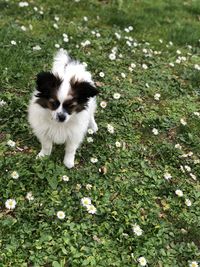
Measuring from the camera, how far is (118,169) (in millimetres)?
5316

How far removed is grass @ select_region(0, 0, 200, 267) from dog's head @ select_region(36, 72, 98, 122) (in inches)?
29.0

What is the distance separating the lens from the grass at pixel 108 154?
4.35 meters

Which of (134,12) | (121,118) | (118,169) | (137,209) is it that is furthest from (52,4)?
(137,209)

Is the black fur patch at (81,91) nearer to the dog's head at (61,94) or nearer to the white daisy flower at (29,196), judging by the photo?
the dog's head at (61,94)

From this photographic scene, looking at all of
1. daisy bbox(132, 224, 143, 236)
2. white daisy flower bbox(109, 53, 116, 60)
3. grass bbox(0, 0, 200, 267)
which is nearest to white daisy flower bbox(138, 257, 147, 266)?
grass bbox(0, 0, 200, 267)

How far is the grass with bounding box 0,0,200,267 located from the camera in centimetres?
435

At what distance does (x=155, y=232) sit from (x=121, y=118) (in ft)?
6.17

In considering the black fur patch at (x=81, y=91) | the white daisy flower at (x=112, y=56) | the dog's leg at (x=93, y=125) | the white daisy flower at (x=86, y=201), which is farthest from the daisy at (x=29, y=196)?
the white daisy flower at (x=112, y=56)

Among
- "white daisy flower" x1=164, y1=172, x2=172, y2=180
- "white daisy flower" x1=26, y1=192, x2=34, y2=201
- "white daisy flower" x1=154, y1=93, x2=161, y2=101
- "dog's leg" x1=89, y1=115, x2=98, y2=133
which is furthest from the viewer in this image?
"white daisy flower" x1=154, y1=93, x2=161, y2=101

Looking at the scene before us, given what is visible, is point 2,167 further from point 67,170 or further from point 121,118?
point 121,118

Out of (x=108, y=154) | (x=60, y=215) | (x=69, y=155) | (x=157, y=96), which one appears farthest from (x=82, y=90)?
(x=157, y=96)

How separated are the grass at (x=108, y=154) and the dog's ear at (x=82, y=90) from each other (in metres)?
0.87

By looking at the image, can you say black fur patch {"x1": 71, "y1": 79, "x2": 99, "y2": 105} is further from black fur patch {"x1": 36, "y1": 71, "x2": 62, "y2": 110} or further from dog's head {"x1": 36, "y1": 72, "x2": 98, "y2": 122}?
black fur patch {"x1": 36, "y1": 71, "x2": 62, "y2": 110}

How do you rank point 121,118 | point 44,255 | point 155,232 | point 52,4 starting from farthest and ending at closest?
point 52,4, point 121,118, point 155,232, point 44,255
